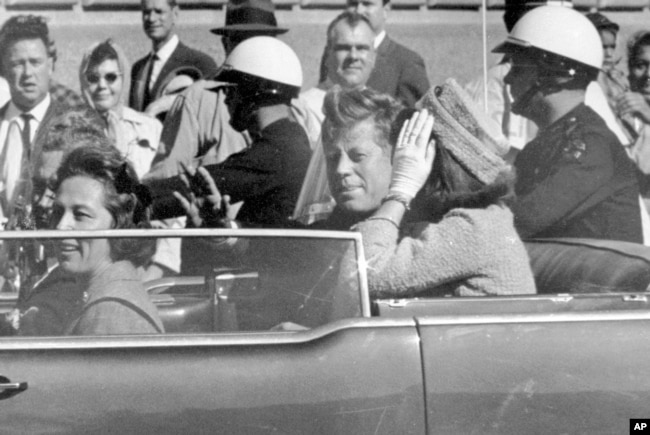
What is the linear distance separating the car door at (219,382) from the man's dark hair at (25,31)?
141cm

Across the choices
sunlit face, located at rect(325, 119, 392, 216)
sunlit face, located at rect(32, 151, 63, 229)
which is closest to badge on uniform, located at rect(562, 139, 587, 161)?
sunlit face, located at rect(325, 119, 392, 216)

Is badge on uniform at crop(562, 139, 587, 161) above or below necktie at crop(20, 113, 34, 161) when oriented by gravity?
below

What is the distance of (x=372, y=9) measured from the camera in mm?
3854

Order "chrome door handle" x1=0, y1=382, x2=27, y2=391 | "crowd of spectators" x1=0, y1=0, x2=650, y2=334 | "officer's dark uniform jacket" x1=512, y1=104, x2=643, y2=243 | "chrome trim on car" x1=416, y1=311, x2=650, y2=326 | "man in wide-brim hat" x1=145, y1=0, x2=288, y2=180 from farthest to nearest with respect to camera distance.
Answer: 1. "man in wide-brim hat" x1=145, y1=0, x2=288, y2=180
2. "officer's dark uniform jacket" x1=512, y1=104, x2=643, y2=243
3. "crowd of spectators" x1=0, y1=0, x2=650, y2=334
4. "chrome trim on car" x1=416, y1=311, x2=650, y2=326
5. "chrome door handle" x1=0, y1=382, x2=27, y2=391

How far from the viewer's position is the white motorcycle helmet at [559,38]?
382 cm

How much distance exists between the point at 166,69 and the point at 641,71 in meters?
1.77

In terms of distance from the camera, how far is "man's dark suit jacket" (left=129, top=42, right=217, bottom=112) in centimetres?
389

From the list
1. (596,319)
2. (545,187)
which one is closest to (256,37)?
(545,187)

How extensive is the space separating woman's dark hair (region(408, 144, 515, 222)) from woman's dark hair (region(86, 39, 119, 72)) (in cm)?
122

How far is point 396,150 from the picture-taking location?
3.66 m

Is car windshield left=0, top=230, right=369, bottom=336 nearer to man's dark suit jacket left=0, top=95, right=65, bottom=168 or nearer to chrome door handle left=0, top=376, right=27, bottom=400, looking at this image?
chrome door handle left=0, top=376, right=27, bottom=400

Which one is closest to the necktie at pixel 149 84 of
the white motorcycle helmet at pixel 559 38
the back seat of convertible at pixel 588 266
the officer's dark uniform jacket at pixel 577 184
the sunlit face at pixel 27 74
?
the sunlit face at pixel 27 74

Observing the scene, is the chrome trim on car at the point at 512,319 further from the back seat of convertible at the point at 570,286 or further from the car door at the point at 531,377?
the back seat of convertible at the point at 570,286

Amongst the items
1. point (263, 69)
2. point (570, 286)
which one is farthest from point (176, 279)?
point (570, 286)
